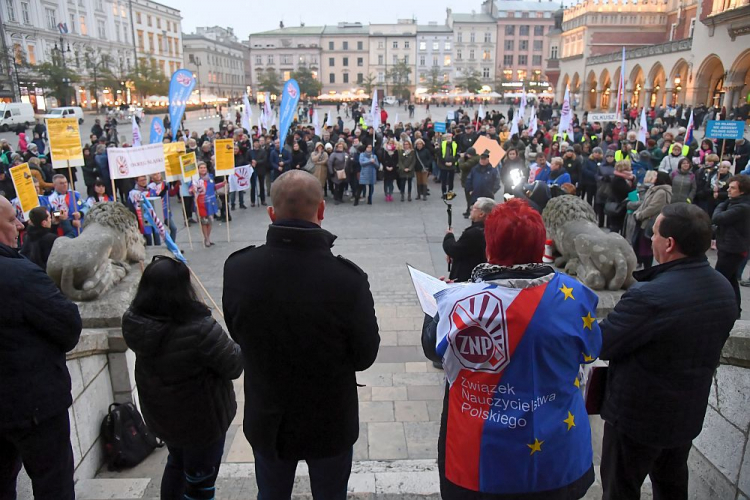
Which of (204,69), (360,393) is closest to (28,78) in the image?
(204,69)

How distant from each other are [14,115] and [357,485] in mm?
41104

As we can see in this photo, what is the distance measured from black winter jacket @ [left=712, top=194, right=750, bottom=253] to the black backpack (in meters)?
6.67

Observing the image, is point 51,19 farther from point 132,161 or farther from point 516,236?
point 516,236

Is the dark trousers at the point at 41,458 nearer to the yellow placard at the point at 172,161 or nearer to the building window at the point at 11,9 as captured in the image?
the yellow placard at the point at 172,161

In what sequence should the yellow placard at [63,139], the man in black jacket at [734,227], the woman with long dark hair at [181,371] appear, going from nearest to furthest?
the woman with long dark hair at [181,371] < the man in black jacket at [734,227] < the yellow placard at [63,139]

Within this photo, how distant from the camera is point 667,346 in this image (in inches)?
98.1

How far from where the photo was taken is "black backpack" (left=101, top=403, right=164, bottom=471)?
406 centimetres

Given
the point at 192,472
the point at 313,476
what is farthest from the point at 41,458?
the point at 313,476

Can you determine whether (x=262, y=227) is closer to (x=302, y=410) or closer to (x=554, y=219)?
(x=554, y=219)

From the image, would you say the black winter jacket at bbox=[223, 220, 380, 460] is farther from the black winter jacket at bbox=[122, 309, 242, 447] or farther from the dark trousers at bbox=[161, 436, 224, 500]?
the dark trousers at bbox=[161, 436, 224, 500]

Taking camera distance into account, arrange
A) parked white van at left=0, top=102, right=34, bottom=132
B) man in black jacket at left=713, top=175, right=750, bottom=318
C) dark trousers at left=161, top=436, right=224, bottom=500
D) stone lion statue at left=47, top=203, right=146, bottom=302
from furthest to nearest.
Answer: parked white van at left=0, top=102, right=34, bottom=132 → man in black jacket at left=713, top=175, right=750, bottom=318 → stone lion statue at left=47, top=203, right=146, bottom=302 → dark trousers at left=161, top=436, right=224, bottom=500

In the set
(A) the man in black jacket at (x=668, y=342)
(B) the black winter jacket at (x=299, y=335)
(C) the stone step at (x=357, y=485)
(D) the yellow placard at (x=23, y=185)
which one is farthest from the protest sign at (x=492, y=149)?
(B) the black winter jacket at (x=299, y=335)

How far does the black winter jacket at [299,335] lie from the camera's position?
2205 mm

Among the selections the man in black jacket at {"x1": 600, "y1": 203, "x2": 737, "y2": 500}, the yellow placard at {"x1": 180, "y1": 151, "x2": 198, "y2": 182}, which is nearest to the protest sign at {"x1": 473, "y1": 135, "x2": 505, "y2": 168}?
the yellow placard at {"x1": 180, "y1": 151, "x2": 198, "y2": 182}
